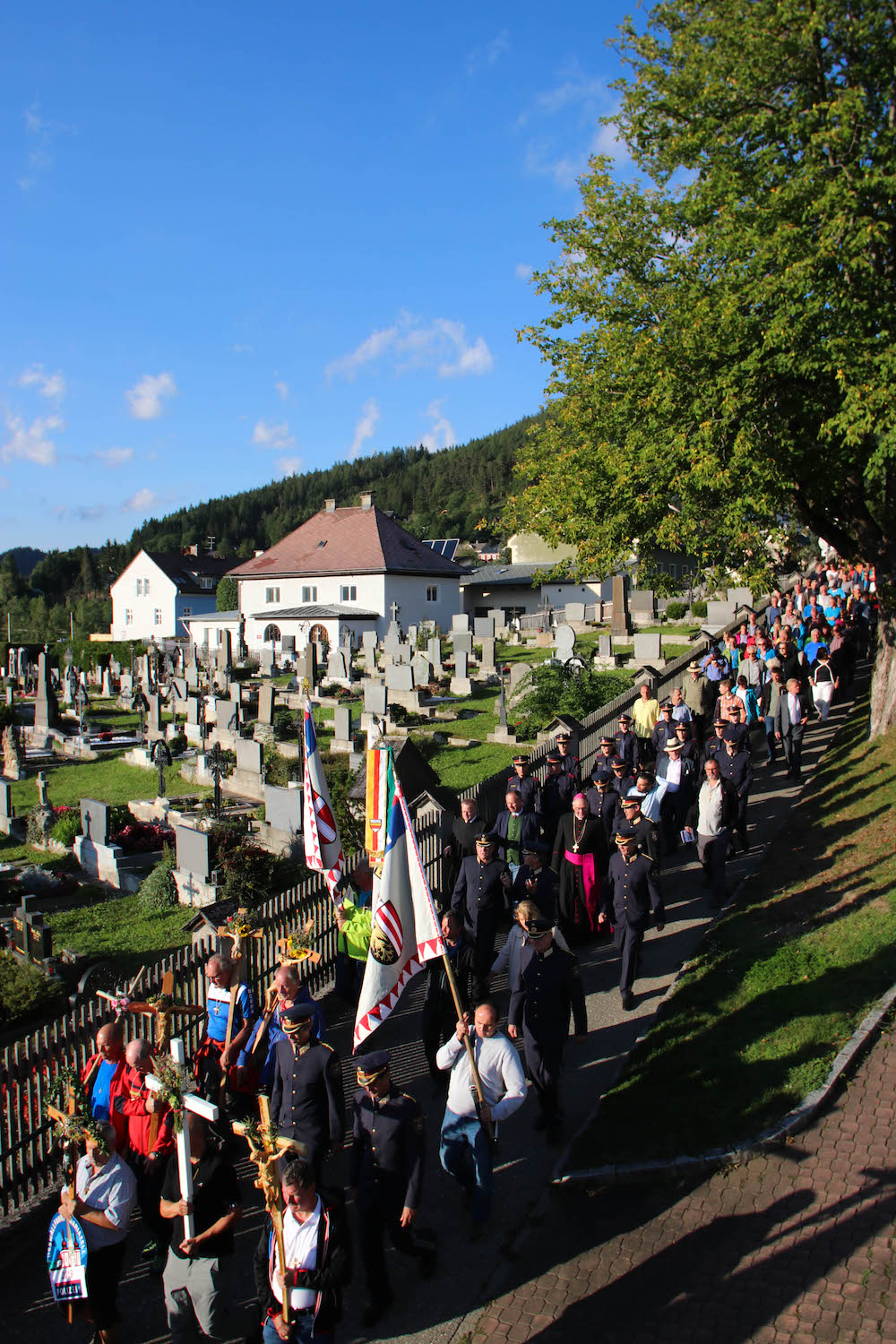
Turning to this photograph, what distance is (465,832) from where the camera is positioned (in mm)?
9773

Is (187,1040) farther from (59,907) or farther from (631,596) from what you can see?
(631,596)

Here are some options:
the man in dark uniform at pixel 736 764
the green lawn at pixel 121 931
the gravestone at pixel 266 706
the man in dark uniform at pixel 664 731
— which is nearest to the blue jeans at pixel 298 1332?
the green lawn at pixel 121 931

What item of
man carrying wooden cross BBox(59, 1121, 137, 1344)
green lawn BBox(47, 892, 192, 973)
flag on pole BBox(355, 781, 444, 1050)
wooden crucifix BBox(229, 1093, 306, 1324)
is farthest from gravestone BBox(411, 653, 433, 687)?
wooden crucifix BBox(229, 1093, 306, 1324)

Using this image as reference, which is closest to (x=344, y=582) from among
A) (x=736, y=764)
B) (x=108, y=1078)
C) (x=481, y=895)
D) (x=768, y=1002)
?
(x=736, y=764)

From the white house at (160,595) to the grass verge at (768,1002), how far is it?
58468mm

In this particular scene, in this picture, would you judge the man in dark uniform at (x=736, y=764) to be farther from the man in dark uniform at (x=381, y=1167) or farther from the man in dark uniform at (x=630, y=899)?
the man in dark uniform at (x=381, y=1167)

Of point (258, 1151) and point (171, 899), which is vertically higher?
point (258, 1151)

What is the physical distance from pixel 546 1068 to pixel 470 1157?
1033 mm

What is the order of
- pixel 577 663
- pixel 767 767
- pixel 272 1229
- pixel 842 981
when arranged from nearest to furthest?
pixel 272 1229, pixel 842 981, pixel 767 767, pixel 577 663

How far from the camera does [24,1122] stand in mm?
6277

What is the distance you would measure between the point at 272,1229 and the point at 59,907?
1019cm

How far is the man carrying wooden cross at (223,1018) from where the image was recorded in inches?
251

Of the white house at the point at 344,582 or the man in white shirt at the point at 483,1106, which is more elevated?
the white house at the point at 344,582

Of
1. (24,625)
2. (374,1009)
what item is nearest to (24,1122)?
(374,1009)
